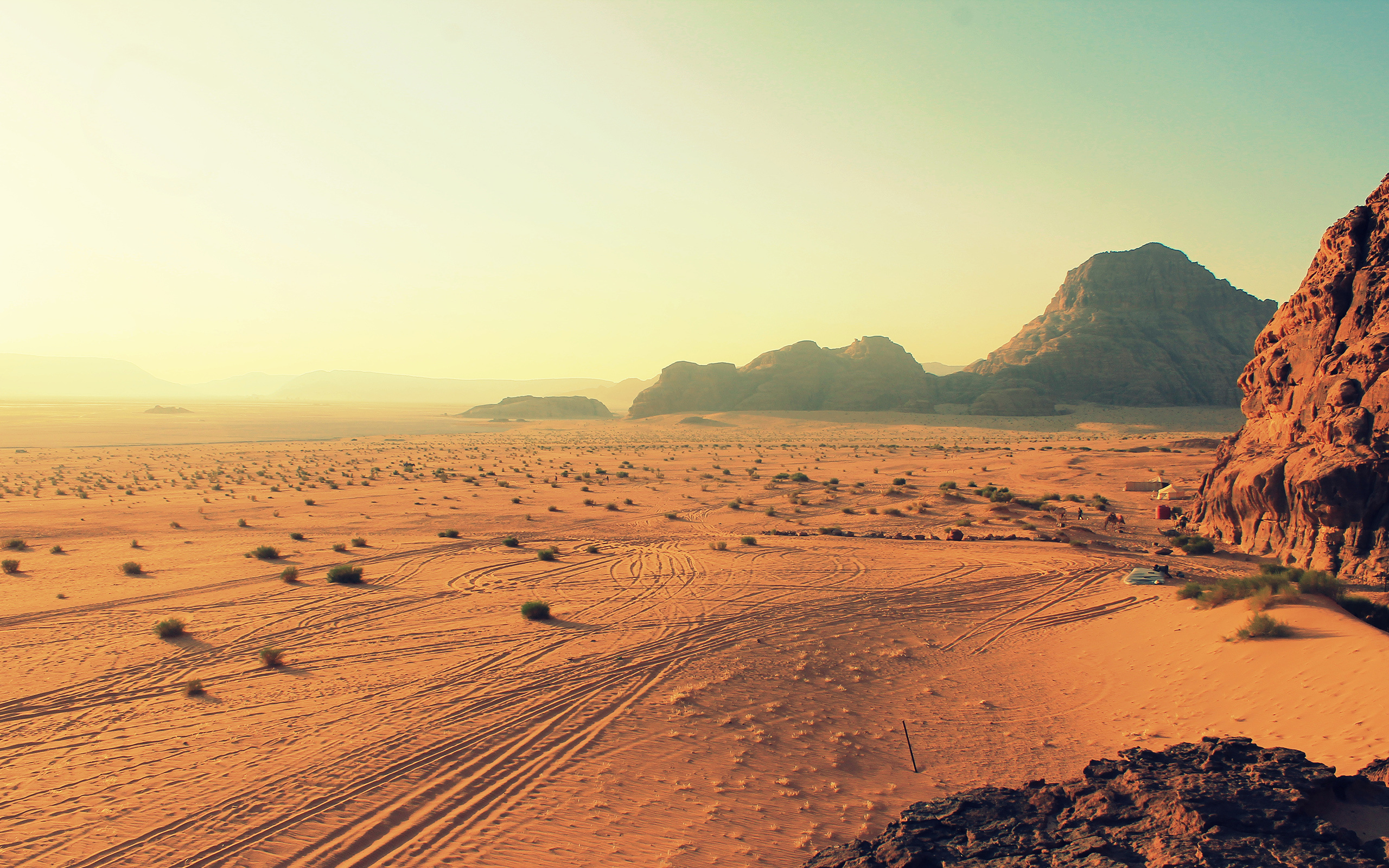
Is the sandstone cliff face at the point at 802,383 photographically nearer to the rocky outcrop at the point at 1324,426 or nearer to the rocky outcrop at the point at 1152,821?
the rocky outcrop at the point at 1324,426

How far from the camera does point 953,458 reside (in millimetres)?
50688

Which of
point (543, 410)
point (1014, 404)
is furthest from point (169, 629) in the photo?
point (543, 410)

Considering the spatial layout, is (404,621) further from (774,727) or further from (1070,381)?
(1070,381)

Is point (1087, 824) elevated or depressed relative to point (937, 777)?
elevated

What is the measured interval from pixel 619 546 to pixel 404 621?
8941 millimetres

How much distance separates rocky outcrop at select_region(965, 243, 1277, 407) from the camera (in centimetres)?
9450

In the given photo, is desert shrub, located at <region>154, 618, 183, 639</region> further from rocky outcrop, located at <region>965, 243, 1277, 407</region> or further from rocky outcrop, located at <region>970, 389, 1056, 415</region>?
rocky outcrop, located at <region>965, 243, 1277, 407</region>

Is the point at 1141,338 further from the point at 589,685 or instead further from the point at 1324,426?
the point at 589,685

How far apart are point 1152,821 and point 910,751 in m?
3.27

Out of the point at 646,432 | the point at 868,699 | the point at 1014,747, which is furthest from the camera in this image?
the point at 646,432

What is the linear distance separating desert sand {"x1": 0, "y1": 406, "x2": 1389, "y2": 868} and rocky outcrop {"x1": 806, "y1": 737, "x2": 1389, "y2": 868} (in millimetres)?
1292

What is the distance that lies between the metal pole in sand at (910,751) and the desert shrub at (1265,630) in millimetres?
6041

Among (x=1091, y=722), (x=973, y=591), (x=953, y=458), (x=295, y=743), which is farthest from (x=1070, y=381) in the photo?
(x=295, y=743)

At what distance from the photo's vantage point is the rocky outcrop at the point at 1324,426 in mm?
14984
